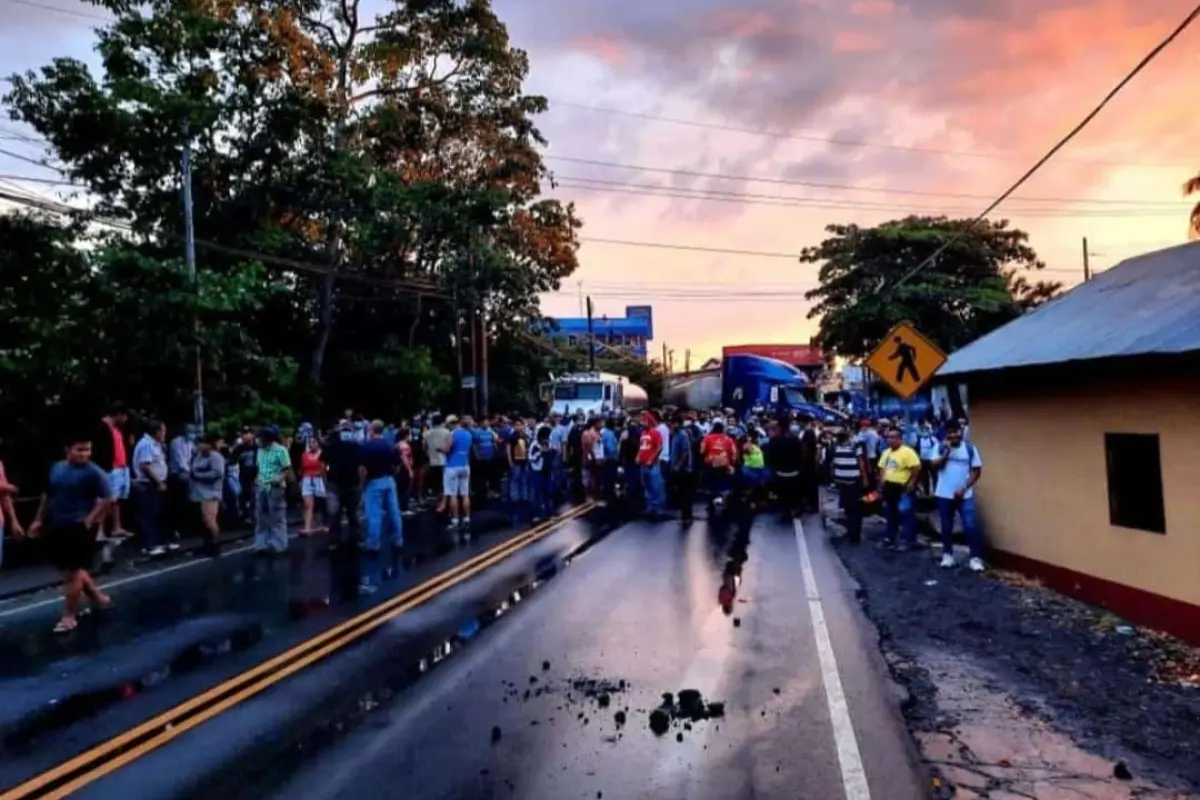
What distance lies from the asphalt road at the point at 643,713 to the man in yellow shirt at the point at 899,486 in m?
4.00

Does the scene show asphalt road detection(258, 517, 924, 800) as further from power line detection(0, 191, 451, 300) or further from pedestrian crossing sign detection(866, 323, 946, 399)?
power line detection(0, 191, 451, 300)

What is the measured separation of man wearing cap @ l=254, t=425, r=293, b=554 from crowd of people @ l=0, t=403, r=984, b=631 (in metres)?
0.02

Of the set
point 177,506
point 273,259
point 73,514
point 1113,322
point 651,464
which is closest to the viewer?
point 73,514

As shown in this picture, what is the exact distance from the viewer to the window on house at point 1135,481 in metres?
9.76

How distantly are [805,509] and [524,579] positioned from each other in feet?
31.5

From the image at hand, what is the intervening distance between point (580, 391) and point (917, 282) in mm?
13259

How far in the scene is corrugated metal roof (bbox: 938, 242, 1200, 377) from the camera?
9.28 meters

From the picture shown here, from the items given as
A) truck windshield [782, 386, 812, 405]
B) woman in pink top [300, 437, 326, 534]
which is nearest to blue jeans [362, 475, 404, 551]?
woman in pink top [300, 437, 326, 534]

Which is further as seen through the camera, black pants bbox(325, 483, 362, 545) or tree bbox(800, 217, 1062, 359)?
tree bbox(800, 217, 1062, 359)

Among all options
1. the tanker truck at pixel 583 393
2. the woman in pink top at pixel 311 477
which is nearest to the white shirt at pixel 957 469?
the woman in pink top at pixel 311 477

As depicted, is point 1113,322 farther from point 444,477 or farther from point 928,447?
point 444,477

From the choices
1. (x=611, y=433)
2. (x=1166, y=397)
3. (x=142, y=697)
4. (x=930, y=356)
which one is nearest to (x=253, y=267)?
(x=611, y=433)

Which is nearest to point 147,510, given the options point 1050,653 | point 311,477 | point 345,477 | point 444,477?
point 311,477

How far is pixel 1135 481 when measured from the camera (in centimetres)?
1023
